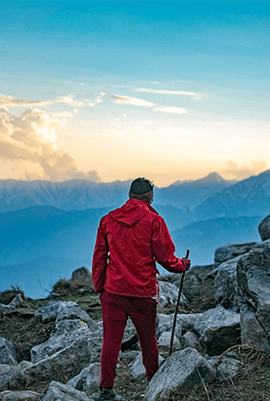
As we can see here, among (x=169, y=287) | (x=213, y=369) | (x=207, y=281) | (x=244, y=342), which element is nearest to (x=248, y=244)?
(x=207, y=281)

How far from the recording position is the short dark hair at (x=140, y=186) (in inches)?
219

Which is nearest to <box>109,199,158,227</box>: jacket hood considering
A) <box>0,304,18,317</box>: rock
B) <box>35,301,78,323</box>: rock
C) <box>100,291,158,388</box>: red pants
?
<box>100,291,158,388</box>: red pants

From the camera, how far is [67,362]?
766cm

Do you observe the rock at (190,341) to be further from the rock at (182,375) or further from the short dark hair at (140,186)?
the short dark hair at (140,186)

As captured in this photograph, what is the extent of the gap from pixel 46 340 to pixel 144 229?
19.6 ft

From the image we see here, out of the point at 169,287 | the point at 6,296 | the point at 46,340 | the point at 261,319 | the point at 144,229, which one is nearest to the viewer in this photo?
the point at 144,229

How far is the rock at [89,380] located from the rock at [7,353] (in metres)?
2.65

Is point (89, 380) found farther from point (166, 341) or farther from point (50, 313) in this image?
point (50, 313)

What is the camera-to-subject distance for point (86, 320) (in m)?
10.5

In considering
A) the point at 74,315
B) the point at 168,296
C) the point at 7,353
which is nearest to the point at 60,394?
the point at 7,353

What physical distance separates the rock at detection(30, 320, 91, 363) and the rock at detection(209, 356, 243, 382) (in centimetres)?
372

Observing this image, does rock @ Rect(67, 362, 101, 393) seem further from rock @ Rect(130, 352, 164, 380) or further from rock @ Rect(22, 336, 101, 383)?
rock @ Rect(22, 336, 101, 383)

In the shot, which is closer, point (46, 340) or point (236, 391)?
point (236, 391)

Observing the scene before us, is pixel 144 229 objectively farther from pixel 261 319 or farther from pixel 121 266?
pixel 261 319
